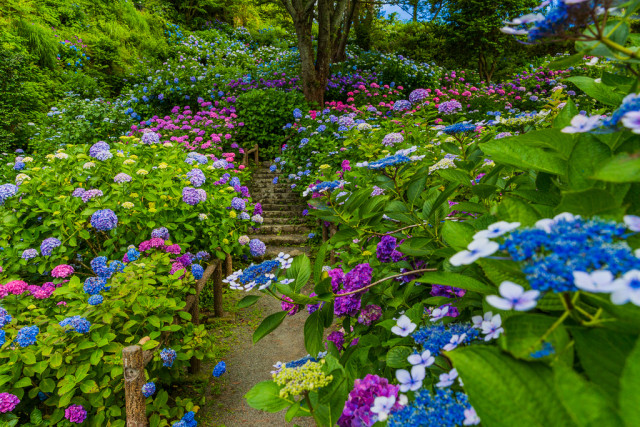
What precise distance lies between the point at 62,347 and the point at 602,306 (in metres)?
2.48

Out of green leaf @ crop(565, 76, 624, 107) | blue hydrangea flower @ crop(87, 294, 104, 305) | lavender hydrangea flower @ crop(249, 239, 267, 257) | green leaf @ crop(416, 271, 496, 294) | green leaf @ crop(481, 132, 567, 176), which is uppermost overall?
green leaf @ crop(565, 76, 624, 107)

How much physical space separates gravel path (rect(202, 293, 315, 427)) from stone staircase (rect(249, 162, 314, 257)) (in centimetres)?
149

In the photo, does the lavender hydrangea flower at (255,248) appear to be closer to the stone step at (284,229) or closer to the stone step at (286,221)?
the stone step at (284,229)

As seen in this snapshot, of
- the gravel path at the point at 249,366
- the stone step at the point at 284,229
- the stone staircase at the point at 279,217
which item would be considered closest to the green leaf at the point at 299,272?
the gravel path at the point at 249,366

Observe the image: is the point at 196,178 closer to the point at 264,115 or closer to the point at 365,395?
the point at 365,395

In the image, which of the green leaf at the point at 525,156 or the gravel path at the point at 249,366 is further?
the gravel path at the point at 249,366

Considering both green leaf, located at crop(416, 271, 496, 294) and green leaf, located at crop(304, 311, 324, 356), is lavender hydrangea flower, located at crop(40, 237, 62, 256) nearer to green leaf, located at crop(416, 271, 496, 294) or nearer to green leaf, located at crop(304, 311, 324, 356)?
green leaf, located at crop(304, 311, 324, 356)

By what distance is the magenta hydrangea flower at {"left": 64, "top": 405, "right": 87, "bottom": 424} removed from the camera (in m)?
1.99

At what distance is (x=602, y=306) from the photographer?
38 centimetres

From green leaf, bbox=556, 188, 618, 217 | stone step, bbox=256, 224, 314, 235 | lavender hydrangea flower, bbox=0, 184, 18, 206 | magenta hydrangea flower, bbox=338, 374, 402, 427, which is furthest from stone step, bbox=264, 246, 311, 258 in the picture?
green leaf, bbox=556, 188, 618, 217

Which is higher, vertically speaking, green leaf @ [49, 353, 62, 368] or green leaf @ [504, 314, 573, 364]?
green leaf @ [504, 314, 573, 364]

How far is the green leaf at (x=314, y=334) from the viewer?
101 cm

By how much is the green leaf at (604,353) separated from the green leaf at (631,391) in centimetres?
6

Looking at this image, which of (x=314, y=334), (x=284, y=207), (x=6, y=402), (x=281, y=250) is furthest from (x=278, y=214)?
(x=314, y=334)
